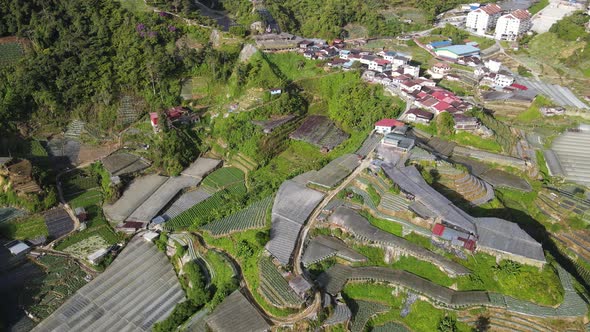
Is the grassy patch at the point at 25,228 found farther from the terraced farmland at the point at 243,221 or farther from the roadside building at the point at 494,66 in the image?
the roadside building at the point at 494,66

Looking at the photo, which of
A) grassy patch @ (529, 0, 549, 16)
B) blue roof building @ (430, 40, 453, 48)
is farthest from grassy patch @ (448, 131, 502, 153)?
grassy patch @ (529, 0, 549, 16)

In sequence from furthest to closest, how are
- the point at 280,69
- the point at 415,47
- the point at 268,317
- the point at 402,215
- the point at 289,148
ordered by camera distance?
the point at 415,47 < the point at 280,69 < the point at 289,148 < the point at 402,215 < the point at 268,317

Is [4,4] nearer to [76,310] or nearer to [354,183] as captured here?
[76,310]

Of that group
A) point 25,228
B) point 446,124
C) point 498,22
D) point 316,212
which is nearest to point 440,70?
point 446,124

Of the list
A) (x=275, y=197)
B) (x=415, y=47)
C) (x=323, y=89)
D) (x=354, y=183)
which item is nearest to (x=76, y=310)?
(x=275, y=197)

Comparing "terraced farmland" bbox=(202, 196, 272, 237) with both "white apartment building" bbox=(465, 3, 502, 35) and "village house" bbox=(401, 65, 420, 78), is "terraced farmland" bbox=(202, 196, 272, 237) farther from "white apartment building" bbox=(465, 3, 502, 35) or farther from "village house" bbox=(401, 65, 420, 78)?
"white apartment building" bbox=(465, 3, 502, 35)

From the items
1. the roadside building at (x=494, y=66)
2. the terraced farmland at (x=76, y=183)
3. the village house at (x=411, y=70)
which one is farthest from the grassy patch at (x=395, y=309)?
the roadside building at (x=494, y=66)
